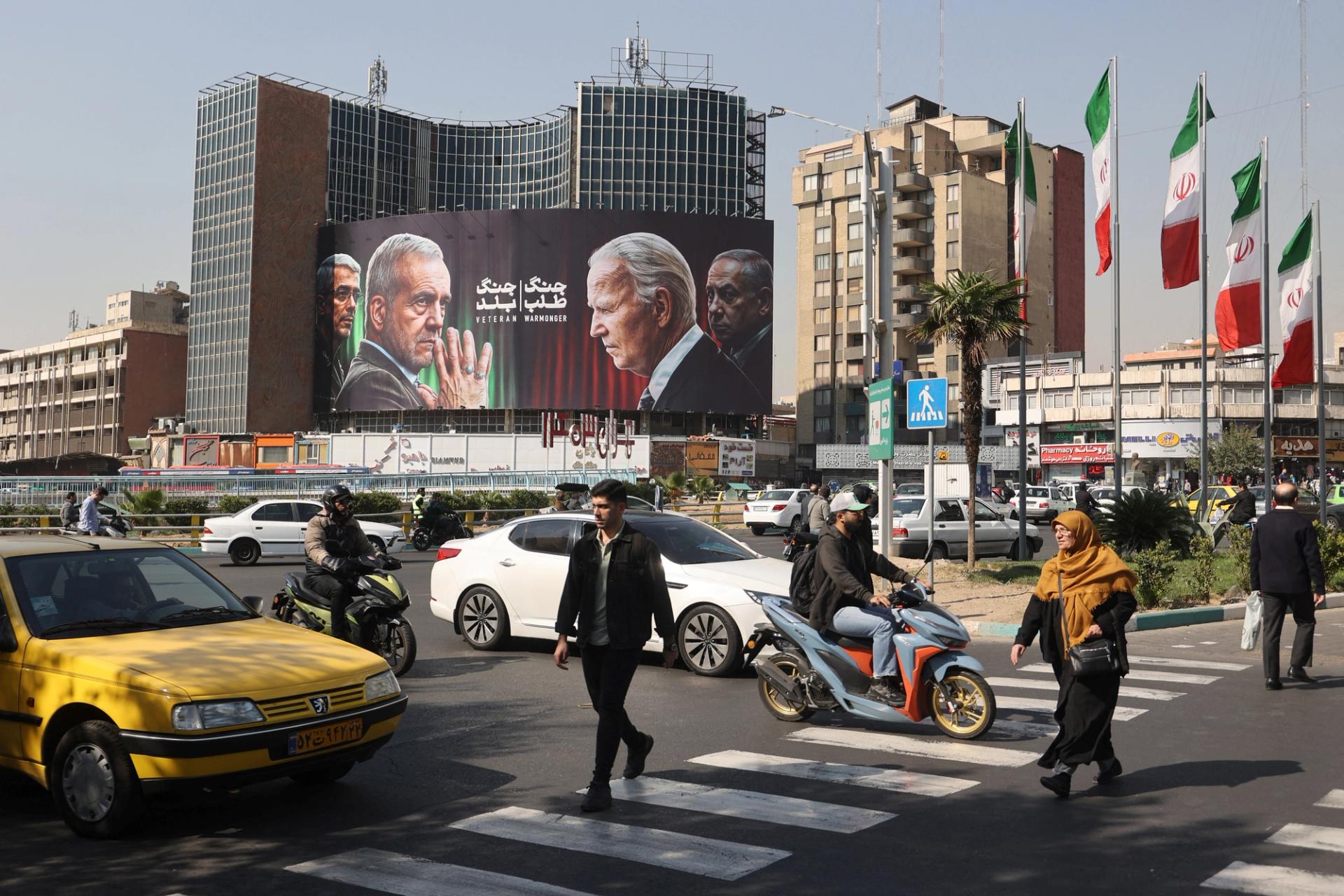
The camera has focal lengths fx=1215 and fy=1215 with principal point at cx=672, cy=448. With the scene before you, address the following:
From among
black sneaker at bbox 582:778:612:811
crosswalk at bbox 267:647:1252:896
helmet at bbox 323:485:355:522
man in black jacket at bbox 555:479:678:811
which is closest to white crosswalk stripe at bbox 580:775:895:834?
crosswalk at bbox 267:647:1252:896

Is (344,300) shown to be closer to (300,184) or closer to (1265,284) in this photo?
(300,184)

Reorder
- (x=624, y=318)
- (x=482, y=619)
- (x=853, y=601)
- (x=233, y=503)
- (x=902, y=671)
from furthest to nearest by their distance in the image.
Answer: (x=624, y=318), (x=233, y=503), (x=482, y=619), (x=853, y=601), (x=902, y=671)

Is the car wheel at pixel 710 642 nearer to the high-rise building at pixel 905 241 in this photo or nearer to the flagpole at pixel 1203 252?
the flagpole at pixel 1203 252

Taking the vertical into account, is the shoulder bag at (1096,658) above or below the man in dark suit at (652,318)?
below

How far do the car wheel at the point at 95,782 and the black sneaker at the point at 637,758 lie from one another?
2.53 metres

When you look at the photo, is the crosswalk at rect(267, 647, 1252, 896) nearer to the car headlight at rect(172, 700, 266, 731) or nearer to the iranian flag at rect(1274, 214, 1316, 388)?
the car headlight at rect(172, 700, 266, 731)

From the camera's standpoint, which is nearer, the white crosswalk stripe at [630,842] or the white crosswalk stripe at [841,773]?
the white crosswalk stripe at [630,842]

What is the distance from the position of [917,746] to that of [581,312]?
309 feet

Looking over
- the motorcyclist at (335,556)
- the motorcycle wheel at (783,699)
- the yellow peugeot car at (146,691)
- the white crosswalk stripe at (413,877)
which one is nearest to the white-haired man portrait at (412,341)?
the motorcyclist at (335,556)

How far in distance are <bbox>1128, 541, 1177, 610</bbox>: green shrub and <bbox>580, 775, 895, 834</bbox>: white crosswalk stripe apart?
10.4 m

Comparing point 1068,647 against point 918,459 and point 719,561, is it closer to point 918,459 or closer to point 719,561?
point 719,561

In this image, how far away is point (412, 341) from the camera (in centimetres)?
10312

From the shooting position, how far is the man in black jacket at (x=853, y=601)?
7.98 m

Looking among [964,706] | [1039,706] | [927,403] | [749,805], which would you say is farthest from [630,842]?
[927,403]
